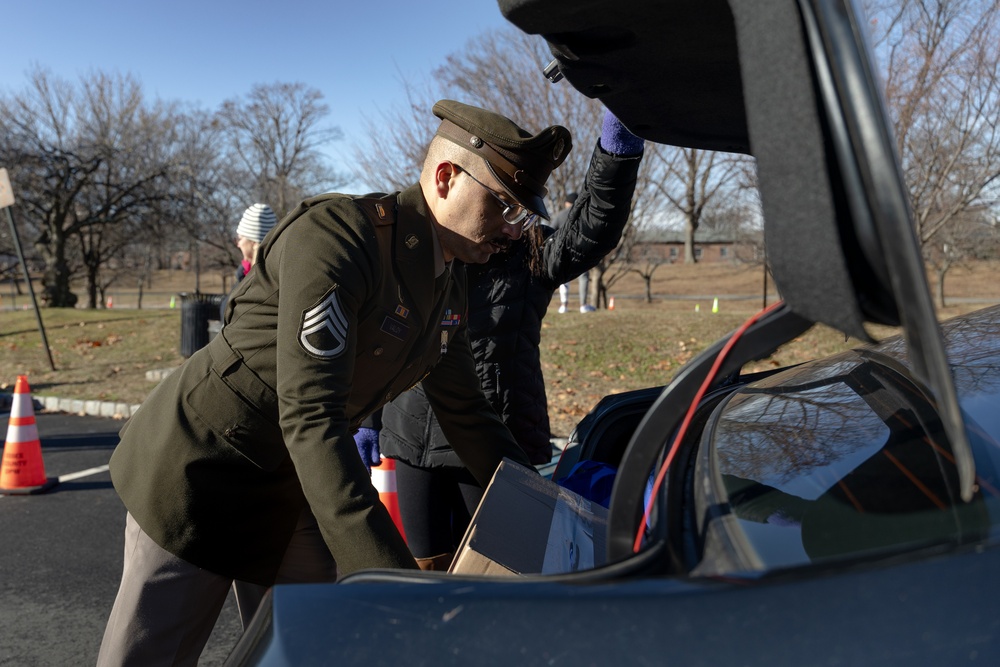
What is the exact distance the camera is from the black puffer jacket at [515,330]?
2.99 meters

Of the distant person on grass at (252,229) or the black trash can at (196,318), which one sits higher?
the distant person on grass at (252,229)

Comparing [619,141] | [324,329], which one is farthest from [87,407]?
[324,329]

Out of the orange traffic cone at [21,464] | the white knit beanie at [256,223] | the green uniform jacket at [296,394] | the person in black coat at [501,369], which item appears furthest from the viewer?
the orange traffic cone at [21,464]

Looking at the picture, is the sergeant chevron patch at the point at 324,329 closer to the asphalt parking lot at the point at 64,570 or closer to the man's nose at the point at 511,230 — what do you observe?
the man's nose at the point at 511,230

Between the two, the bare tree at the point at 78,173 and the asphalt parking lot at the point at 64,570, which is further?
the bare tree at the point at 78,173

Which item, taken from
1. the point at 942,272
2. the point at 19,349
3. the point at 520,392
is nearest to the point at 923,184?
the point at 520,392

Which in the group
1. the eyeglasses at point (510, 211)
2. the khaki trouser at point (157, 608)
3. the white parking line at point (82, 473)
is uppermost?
the eyeglasses at point (510, 211)

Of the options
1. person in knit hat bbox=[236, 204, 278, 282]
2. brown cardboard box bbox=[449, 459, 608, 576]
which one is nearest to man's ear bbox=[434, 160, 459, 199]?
brown cardboard box bbox=[449, 459, 608, 576]

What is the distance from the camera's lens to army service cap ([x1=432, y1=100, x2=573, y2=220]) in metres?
1.96

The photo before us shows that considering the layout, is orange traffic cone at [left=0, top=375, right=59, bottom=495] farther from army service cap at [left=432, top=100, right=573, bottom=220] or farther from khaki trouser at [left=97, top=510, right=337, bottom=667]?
army service cap at [left=432, top=100, right=573, bottom=220]

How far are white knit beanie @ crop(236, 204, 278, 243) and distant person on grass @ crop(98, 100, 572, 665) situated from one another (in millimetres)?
3306

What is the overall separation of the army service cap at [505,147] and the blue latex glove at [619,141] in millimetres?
630

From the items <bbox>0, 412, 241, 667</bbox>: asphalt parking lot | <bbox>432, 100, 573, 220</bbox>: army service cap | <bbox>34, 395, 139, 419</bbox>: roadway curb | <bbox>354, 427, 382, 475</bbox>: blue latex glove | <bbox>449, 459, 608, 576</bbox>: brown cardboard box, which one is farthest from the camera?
<bbox>34, 395, 139, 419</bbox>: roadway curb

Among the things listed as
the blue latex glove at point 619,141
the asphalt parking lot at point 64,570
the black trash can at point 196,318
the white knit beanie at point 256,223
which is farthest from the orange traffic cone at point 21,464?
the blue latex glove at point 619,141
